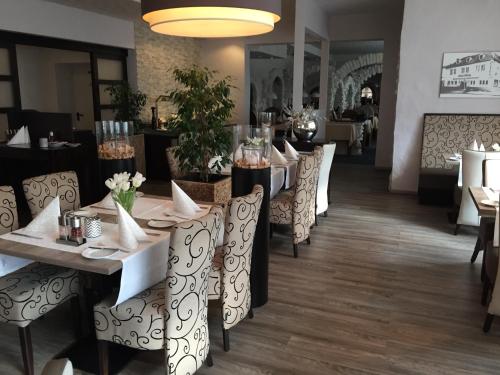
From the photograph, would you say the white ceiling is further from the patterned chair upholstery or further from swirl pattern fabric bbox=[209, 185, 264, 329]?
swirl pattern fabric bbox=[209, 185, 264, 329]

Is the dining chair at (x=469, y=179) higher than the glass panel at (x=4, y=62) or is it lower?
lower

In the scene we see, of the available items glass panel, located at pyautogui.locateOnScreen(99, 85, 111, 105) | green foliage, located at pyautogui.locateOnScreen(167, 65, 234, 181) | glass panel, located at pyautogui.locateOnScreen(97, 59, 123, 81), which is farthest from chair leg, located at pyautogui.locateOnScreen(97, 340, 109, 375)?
glass panel, located at pyautogui.locateOnScreen(97, 59, 123, 81)

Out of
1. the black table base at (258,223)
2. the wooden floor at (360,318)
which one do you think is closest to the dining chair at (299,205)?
the wooden floor at (360,318)

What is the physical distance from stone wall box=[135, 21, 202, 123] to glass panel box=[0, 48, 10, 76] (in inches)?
97.2

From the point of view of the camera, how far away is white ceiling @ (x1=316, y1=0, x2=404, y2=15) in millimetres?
7684

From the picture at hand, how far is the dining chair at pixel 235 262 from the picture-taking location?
232 cm

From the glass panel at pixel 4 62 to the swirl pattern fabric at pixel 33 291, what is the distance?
447 centimetres

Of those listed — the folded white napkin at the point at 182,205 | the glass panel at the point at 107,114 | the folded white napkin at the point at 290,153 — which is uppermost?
the glass panel at the point at 107,114

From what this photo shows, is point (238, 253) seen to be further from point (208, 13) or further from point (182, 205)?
point (208, 13)

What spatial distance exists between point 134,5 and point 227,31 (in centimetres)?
444

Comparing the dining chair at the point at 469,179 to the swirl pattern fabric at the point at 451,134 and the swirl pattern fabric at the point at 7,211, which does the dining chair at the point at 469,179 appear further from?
the swirl pattern fabric at the point at 7,211

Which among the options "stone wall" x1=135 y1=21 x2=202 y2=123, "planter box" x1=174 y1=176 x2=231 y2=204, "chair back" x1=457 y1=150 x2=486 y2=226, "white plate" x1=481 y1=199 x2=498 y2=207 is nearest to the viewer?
"white plate" x1=481 y1=199 x2=498 y2=207

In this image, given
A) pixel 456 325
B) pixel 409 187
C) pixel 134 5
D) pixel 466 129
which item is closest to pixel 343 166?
pixel 409 187

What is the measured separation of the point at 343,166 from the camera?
29.8 ft
